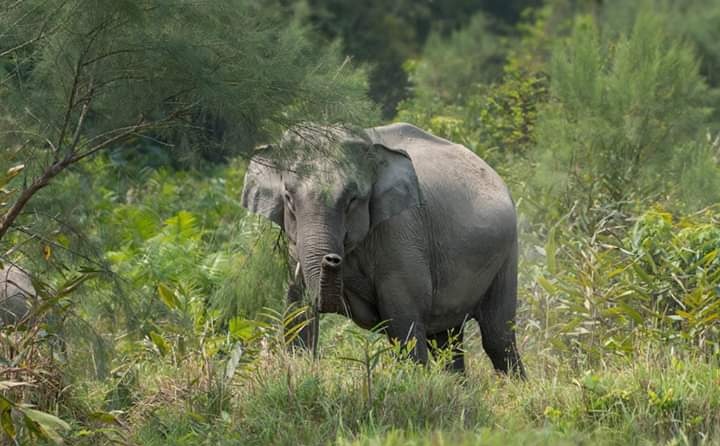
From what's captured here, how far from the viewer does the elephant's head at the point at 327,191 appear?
9.52 metres

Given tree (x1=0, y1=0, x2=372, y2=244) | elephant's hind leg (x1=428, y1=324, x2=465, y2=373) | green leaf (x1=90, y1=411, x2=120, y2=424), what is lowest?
elephant's hind leg (x1=428, y1=324, x2=465, y2=373)

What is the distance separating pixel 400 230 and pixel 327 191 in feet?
3.09

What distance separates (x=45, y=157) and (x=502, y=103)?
842 cm

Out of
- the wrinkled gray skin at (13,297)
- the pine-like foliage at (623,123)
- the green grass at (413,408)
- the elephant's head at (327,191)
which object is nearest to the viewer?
the green grass at (413,408)


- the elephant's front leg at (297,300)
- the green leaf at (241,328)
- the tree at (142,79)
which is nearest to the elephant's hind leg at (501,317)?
the elephant's front leg at (297,300)

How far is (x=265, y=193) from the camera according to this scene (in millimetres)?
10828

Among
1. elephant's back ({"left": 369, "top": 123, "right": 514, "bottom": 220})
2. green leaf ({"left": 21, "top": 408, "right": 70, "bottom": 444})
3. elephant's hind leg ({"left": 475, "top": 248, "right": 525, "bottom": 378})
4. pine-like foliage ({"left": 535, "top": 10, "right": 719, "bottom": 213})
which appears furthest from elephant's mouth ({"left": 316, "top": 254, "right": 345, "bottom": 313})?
pine-like foliage ({"left": 535, "top": 10, "right": 719, "bottom": 213})

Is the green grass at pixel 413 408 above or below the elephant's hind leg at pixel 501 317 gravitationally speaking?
above

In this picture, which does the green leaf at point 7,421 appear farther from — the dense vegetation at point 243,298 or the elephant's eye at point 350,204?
the elephant's eye at point 350,204

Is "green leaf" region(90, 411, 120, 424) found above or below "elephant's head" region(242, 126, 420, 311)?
below

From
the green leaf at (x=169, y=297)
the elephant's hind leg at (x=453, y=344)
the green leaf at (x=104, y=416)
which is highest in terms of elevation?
the green leaf at (x=169, y=297)

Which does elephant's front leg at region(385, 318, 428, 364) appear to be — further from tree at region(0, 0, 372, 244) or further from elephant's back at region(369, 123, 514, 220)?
tree at region(0, 0, 372, 244)

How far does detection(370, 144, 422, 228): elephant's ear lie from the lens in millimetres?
10773

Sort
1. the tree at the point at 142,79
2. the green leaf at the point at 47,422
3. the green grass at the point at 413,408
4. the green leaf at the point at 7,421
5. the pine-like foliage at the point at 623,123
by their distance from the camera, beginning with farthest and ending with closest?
1. the pine-like foliage at the point at 623,123
2. the green grass at the point at 413,408
3. the tree at the point at 142,79
4. the green leaf at the point at 7,421
5. the green leaf at the point at 47,422
